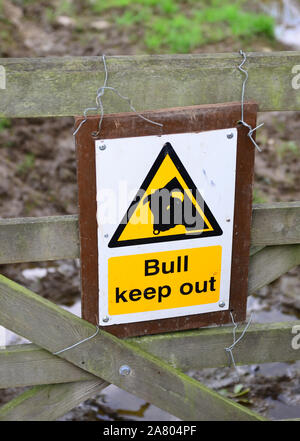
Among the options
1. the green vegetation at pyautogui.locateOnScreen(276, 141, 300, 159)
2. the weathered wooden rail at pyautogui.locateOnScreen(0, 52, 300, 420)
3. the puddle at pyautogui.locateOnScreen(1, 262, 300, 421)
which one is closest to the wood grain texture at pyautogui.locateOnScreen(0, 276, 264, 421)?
the weathered wooden rail at pyautogui.locateOnScreen(0, 52, 300, 420)

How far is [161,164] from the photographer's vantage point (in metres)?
2.19

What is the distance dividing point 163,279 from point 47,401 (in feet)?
2.24

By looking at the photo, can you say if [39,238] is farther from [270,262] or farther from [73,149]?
[73,149]

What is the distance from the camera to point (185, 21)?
26.9 feet

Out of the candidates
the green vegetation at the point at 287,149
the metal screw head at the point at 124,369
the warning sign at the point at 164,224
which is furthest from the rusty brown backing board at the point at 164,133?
the green vegetation at the point at 287,149

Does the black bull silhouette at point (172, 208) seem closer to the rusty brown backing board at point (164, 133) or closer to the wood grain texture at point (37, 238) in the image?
the rusty brown backing board at point (164, 133)

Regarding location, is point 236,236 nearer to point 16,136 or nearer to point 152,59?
point 152,59

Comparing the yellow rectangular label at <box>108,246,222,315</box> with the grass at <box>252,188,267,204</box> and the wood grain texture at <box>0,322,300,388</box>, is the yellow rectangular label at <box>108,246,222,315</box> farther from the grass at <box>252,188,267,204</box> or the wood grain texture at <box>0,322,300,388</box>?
the grass at <box>252,188,267,204</box>

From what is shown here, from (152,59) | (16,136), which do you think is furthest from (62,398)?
(16,136)

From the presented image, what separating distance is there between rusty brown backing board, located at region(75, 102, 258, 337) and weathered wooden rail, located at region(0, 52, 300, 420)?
4 centimetres

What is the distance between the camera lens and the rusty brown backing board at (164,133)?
2.13 m

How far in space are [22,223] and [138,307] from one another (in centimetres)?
51

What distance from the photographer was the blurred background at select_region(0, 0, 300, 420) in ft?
12.1

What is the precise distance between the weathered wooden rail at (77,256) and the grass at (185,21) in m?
5.51
